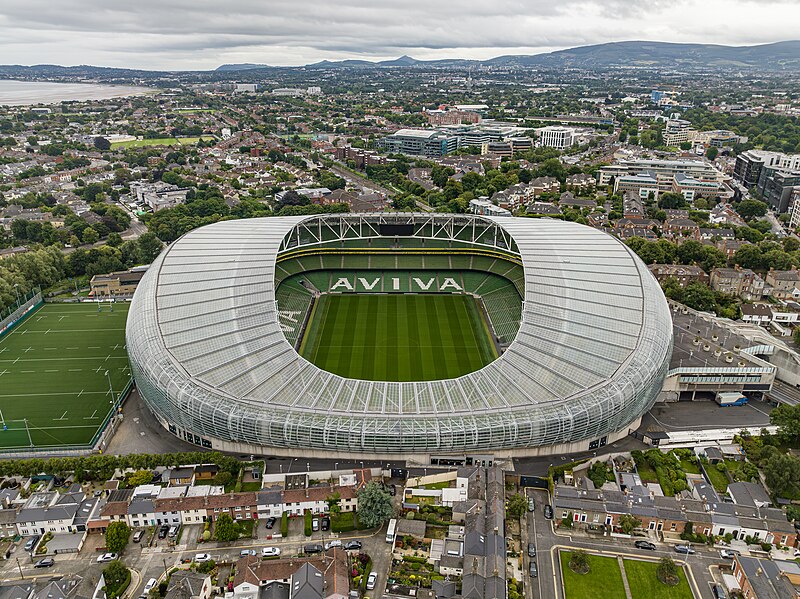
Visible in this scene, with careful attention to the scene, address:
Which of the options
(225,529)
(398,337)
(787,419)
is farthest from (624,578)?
(398,337)

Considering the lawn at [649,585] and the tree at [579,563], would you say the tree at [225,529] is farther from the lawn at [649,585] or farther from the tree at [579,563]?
the lawn at [649,585]

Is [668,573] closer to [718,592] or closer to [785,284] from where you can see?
[718,592]

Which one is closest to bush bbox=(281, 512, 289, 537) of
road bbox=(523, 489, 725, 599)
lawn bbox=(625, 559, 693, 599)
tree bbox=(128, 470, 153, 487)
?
tree bbox=(128, 470, 153, 487)

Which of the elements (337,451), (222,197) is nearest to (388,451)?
(337,451)

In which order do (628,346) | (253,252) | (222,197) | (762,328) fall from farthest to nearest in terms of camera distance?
(222,197)
(762,328)
(253,252)
(628,346)

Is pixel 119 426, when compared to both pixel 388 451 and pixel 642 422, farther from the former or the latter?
pixel 642 422
